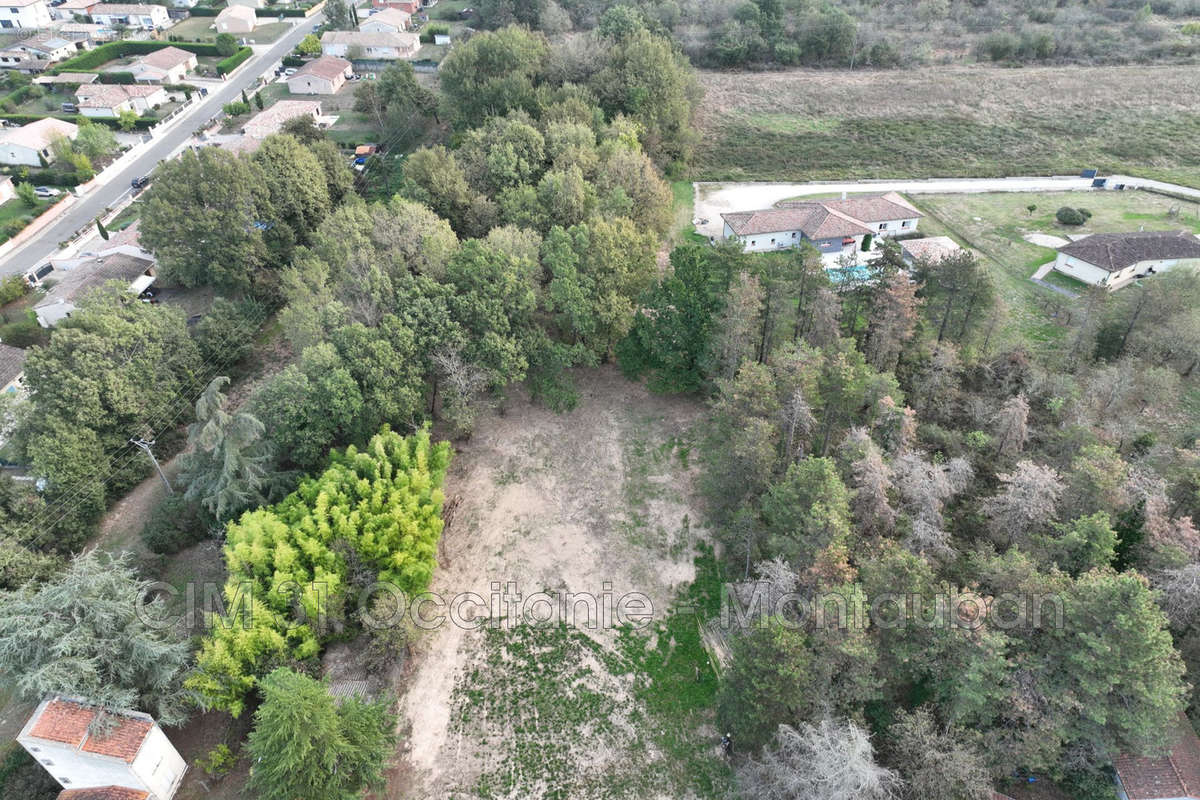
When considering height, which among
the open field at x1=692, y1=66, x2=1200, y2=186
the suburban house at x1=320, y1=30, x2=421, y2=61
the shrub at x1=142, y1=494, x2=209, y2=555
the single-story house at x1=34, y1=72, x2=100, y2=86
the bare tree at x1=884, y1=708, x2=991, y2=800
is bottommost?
the shrub at x1=142, y1=494, x2=209, y2=555

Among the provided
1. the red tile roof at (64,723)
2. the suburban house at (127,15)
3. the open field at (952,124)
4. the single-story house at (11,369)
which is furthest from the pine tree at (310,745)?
the suburban house at (127,15)

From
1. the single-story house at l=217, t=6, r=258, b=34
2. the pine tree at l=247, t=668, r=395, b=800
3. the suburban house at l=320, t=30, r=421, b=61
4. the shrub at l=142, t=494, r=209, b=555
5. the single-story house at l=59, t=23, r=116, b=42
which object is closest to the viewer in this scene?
the pine tree at l=247, t=668, r=395, b=800

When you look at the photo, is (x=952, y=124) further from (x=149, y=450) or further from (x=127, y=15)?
(x=127, y=15)

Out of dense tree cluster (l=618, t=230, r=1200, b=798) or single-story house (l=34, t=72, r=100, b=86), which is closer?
dense tree cluster (l=618, t=230, r=1200, b=798)

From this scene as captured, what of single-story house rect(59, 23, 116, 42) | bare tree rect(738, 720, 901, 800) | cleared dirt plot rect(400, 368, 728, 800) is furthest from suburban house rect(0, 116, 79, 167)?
bare tree rect(738, 720, 901, 800)

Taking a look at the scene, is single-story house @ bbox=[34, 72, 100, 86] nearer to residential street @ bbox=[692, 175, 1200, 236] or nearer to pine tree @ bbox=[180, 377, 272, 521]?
residential street @ bbox=[692, 175, 1200, 236]

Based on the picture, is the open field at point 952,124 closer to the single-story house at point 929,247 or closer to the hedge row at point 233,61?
the single-story house at point 929,247

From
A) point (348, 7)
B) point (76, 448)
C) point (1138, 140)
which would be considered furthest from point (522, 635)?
point (348, 7)
